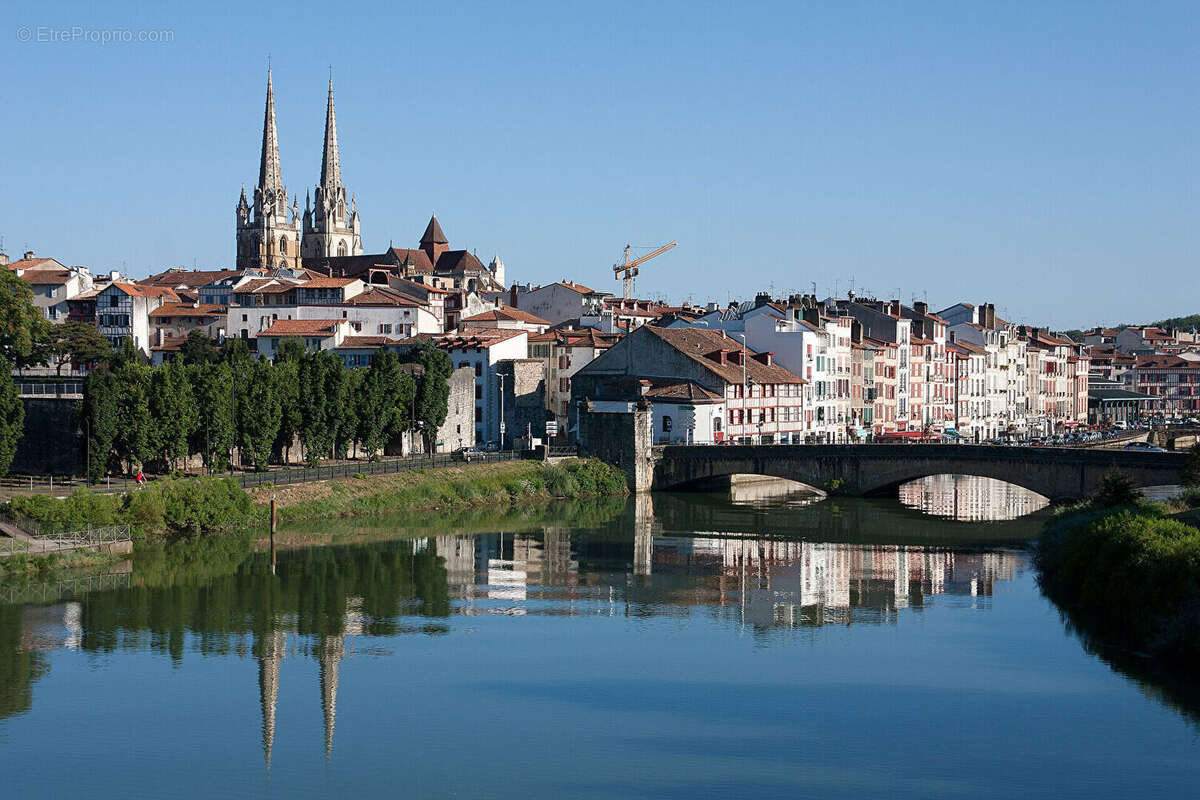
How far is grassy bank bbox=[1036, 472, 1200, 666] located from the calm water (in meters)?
1.17

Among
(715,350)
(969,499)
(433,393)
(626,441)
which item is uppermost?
(715,350)

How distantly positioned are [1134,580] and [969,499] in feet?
138

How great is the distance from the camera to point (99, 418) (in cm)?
6475

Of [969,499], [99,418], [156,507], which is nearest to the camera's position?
[156,507]

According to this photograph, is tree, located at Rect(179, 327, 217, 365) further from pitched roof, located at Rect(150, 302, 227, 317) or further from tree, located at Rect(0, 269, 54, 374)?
tree, located at Rect(0, 269, 54, 374)

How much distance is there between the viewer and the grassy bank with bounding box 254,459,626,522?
219ft

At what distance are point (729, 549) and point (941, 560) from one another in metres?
8.00

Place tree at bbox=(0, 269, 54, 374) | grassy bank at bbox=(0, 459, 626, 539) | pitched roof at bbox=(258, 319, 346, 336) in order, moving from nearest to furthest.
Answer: grassy bank at bbox=(0, 459, 626, 539)
tree at bbox=(0, 269, 54, 374)
pitched roof at bbox=(258, 319, 346, 336)

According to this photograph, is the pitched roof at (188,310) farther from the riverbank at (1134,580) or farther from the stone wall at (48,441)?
the riverbank at (1134,580)

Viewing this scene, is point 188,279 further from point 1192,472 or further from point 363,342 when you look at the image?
point 1192,472

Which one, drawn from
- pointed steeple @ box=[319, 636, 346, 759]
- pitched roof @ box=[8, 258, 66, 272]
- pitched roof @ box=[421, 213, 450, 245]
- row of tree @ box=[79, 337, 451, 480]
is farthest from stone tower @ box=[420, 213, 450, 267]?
pointed steeple @ box=[319, 636, 346, 759]

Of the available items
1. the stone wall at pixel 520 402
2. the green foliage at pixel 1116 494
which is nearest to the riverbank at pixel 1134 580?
the green foliage at pixel 1116 494

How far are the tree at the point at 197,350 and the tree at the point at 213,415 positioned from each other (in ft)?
84.1

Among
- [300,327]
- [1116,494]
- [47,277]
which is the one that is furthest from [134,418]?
[47,277]
